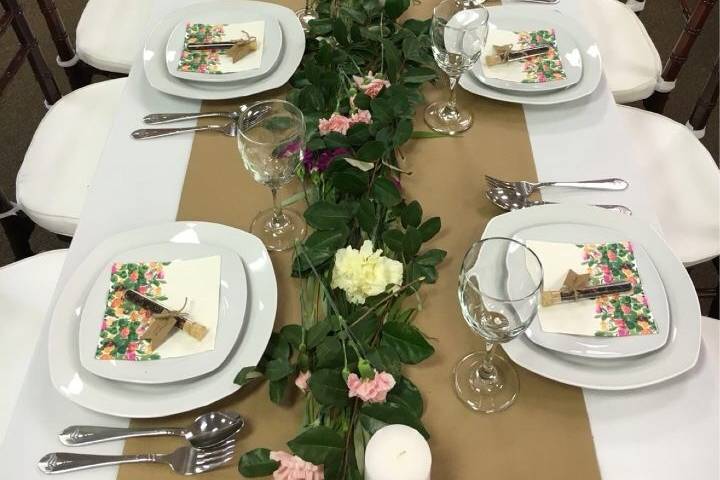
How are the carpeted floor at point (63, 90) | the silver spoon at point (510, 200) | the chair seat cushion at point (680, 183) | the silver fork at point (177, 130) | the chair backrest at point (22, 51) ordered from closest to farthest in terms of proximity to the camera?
the silver spoon at point (510, 200) < the silver fork at point (177, 130) < the chair seat cushion at point (680, 183) < the chair backrest at point (22, 51) < the carpeted floor at point (63, 90)

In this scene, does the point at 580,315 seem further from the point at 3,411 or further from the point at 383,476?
the point at 3,411

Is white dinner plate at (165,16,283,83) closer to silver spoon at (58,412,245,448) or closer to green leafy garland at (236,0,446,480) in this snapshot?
green leafy garland at (236,0,446,480)

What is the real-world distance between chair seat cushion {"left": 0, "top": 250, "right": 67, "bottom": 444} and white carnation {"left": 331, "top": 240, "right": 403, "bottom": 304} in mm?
611

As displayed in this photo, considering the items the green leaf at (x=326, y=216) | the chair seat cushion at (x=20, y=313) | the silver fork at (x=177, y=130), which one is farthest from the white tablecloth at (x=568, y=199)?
the chair seat cushion at (x=20, y=313)

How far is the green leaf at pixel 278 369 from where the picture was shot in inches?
28.3

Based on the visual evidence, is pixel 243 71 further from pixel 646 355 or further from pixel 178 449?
pixel 646 355

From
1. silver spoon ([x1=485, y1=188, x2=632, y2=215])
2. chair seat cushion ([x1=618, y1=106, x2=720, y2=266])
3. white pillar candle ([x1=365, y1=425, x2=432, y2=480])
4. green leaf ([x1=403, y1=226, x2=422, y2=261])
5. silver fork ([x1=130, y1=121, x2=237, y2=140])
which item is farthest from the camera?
chair seat cushion ([x1=618, y1=106, x2=720, y2=266])

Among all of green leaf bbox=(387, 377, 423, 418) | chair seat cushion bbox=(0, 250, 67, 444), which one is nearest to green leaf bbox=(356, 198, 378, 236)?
green leaf bbox=(387, 377, 423, 418)

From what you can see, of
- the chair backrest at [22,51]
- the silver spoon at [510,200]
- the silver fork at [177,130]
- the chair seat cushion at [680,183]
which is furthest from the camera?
the chair backrest at [22,51]

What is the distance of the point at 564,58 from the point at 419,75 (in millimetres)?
250

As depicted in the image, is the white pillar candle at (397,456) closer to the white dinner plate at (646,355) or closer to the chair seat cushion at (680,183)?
the white dinner plate at (646,355)

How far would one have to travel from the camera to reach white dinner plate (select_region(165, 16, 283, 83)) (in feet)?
3.50

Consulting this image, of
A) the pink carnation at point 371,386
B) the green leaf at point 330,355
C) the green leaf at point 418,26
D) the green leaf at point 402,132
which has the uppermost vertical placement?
the green leaf at point 418,26

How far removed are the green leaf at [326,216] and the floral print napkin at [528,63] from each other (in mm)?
393
